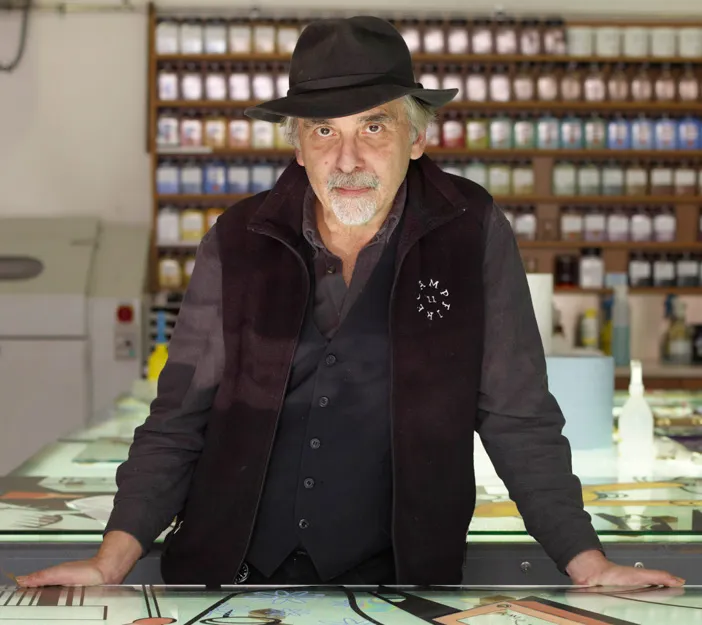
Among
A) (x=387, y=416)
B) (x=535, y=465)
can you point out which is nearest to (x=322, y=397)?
(x=387, y=416)

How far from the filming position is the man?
1.74m

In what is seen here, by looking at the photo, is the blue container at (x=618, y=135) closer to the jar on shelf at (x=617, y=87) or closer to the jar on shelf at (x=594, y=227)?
the jar on shelf at (x=617, y=87)

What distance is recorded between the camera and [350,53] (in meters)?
1.75

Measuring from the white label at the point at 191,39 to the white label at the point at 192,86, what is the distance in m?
0.13

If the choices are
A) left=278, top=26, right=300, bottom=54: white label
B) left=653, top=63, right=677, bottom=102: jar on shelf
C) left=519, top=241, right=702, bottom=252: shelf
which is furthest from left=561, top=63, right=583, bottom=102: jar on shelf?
left=278, top=26, right=300, bottom=54: white label

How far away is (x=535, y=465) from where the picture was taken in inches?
68.8

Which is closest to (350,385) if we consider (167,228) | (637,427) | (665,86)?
(637,427)

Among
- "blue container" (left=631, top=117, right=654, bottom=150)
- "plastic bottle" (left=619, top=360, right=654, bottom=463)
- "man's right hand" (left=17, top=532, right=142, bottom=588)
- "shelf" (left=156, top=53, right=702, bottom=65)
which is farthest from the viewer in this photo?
"blue container" (left=631, top=117, right=654, bottom=150)

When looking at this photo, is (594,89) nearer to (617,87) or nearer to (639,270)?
(617,87)

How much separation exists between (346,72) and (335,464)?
0.62m

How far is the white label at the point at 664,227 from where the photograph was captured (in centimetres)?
612

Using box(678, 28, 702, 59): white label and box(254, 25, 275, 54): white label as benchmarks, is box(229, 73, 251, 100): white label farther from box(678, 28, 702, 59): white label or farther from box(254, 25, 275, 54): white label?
box(678, 28, 702, 59): white label

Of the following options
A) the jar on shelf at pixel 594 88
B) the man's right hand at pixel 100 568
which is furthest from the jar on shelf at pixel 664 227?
the man's right hand at pixel 100 568

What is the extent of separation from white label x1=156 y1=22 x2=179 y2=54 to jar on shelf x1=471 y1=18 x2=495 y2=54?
1609mm
